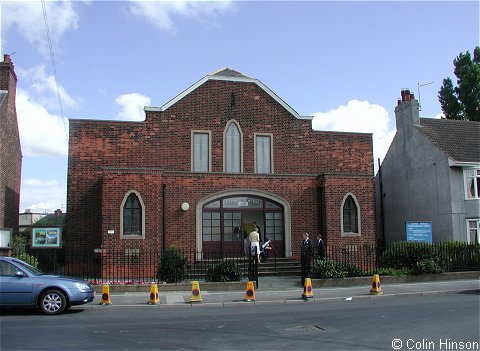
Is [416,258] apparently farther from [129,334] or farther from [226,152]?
[129,334]

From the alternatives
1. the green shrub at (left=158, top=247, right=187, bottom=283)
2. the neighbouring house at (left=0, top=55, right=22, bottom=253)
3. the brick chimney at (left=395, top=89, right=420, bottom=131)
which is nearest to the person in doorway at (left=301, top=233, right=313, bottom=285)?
the green shrub at (left=158, top=247, right=187, bottom=283)

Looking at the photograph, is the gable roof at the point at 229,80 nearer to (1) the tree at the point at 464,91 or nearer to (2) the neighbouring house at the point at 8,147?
(2) the neighbouring house at the point at 8,147

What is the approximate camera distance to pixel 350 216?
21.0 meters

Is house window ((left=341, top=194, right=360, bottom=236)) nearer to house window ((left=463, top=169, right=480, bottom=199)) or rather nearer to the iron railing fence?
the iron railing fence

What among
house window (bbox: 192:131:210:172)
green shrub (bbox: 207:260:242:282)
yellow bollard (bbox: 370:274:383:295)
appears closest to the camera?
yellow bollard (bbox: 370:274:383:295)

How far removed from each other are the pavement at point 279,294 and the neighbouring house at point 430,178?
6496 millimetres

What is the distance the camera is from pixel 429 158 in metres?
25.9

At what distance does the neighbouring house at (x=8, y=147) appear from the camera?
22.2 meters

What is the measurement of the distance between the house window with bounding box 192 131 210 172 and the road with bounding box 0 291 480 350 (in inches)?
360

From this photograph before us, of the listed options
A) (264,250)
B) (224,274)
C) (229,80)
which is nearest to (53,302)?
(224,274)

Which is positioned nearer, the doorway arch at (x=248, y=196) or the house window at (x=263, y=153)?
the doorway arch at (x=248, y=196)

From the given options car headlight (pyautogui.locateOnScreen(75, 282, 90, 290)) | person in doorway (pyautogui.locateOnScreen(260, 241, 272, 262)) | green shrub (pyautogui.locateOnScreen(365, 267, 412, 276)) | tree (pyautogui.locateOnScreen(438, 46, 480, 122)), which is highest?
tree (pyautogui.locateOnScreen(438, 46, 480, 122))

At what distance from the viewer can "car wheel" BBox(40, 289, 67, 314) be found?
11141mm

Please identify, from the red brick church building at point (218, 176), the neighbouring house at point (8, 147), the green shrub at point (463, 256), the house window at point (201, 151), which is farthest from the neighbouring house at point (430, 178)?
the neighbouring house at point (8, 147)
